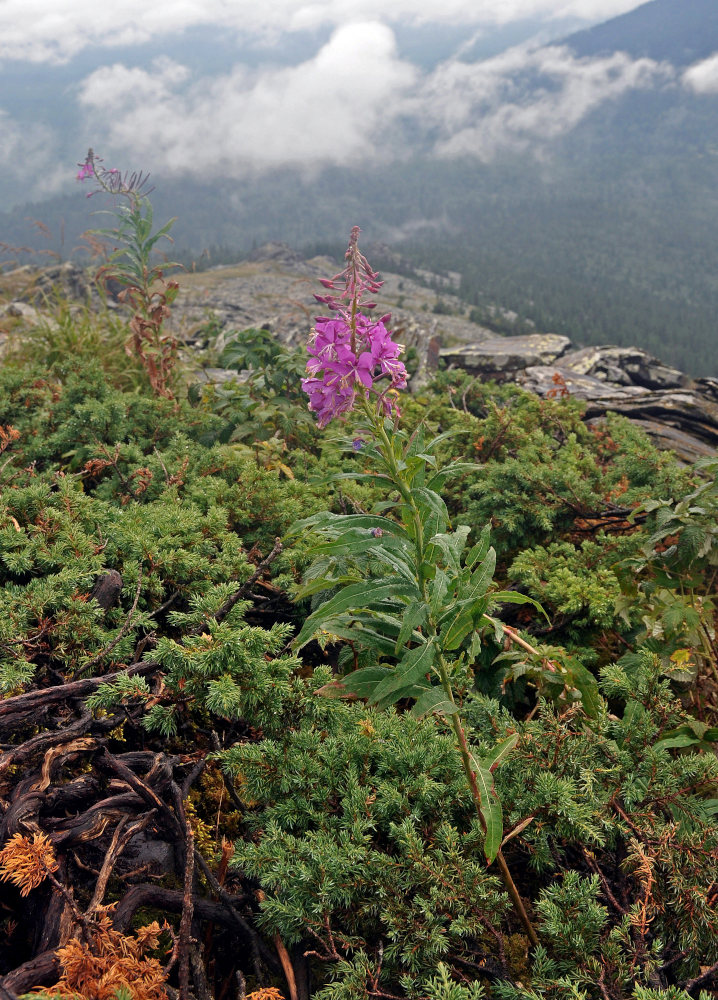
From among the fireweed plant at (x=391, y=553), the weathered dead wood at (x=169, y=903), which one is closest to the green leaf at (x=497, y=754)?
the fireweed plant at (x=391, y=553)

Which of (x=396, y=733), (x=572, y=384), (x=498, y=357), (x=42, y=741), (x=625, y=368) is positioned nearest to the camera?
(x=42, y=741)

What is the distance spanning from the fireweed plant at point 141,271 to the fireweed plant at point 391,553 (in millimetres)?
3845

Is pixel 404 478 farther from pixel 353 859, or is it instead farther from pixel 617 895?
pixel 617 895

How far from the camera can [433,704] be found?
5.70 feet

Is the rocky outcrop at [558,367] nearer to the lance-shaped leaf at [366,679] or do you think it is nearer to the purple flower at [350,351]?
the purple flower at [350,351]

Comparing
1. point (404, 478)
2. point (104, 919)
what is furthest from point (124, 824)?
point (404, 478)

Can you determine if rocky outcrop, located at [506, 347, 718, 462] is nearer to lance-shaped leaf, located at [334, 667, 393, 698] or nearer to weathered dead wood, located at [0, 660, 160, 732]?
lance-shaped leaf, located at [334, 667, 393, 698]

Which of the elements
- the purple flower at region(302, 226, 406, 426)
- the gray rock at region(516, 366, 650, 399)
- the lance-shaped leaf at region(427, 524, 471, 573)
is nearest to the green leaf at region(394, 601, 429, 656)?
the lance-shaped leaf at region(427, 524, 471, 573)

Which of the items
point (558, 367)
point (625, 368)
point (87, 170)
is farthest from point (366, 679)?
point (625, 368)

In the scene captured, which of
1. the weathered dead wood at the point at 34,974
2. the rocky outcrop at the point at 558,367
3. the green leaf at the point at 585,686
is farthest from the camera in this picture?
the rocky outcrop at the point at 558,367

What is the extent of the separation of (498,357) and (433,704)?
409 inches

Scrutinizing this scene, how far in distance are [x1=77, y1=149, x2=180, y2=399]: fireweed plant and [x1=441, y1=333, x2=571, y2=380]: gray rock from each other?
6412 millimetres

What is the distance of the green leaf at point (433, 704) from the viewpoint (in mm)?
1686

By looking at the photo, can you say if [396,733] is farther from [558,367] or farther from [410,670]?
[558,367]
